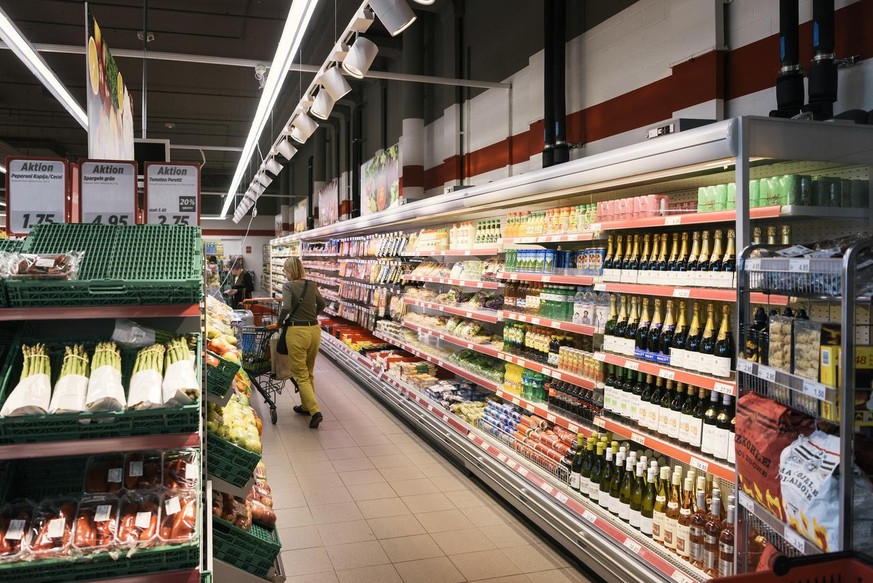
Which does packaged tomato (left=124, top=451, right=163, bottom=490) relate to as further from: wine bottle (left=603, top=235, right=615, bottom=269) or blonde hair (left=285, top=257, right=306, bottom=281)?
blonde hair (left=285, top=257, right=306, bottom=281)

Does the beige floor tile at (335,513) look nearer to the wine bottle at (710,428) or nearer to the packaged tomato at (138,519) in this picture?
the packaged tomato at (138,519)

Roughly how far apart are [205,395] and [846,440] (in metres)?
2.41

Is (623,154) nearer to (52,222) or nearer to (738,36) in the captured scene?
(738,36)

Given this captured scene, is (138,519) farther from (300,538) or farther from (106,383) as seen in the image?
(300,538)

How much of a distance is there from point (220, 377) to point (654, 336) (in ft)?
7.61

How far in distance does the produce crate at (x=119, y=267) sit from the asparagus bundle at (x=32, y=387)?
0.22 metres

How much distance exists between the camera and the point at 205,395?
9.37 ft

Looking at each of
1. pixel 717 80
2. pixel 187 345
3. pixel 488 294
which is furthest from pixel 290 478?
pixel 717 80

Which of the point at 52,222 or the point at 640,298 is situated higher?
the point at 52,222

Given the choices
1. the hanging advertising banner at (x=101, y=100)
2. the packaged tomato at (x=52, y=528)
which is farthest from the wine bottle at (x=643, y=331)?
the hanging advertising banner at (x=101, y=100)

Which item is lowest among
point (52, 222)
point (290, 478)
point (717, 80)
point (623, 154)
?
point (290, 478)

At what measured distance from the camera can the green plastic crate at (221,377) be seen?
116 inches

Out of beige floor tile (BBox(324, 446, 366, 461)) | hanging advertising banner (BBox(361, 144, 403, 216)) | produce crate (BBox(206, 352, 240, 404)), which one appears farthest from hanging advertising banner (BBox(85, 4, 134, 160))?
hanging advertising banner (BBox(361, 144, 403, 216))

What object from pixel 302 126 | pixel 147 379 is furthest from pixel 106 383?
pixel 302 126
